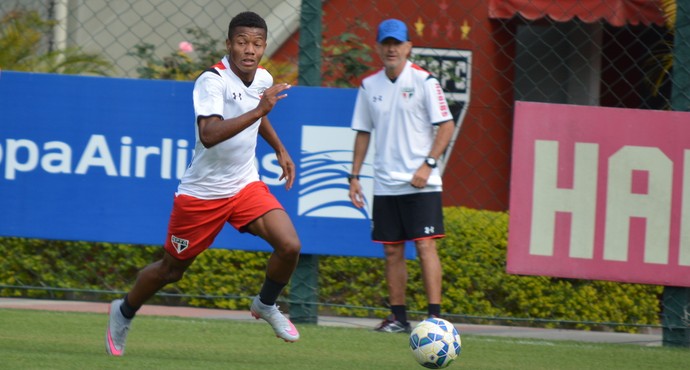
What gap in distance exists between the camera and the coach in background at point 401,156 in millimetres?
7672

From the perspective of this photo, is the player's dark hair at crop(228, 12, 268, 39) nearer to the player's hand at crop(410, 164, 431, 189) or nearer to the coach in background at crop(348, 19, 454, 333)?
the coach in background at crop(348, 19, 454, 333)

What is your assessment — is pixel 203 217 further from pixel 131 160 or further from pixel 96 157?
pixel 96 157

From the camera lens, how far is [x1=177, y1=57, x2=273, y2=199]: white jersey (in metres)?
6.26

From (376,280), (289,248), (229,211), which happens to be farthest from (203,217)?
(376,280)

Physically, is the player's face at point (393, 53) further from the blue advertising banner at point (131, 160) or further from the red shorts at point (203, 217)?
the red shorts at point (203, 217)

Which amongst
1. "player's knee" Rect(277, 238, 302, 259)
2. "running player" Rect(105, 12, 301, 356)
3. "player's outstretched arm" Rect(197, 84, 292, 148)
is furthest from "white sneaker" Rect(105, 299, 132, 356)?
"player's outstretched arm" Rect(197, 84, 292, 148)

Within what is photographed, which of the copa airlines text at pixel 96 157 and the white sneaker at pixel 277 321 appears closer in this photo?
the white sneaker at pixel 277 321

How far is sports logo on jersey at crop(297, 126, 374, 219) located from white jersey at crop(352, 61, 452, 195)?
275 millimetres

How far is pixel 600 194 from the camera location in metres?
7.76

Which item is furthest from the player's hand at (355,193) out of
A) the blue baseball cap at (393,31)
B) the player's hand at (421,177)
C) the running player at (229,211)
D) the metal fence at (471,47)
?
the metal fence at (471,47)

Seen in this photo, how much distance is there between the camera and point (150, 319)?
8062 mm

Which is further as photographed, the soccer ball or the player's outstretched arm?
the soccer ball

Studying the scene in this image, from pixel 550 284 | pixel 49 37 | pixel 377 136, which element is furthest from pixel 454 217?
pixel 49 37

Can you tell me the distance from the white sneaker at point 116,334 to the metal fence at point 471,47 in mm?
3491
